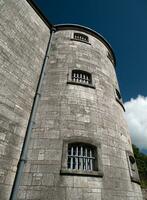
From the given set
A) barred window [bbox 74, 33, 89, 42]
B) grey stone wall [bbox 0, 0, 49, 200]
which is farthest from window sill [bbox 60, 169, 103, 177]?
barred window [bbox 74, 33, 89, 42]

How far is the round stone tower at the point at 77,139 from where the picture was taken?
19.3 feet

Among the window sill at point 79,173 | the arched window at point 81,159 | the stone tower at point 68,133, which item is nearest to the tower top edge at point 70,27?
the stone tower at point 68,133

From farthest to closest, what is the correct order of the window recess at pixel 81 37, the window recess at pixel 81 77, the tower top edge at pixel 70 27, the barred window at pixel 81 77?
1. the window recess at pixel 81 37
2. the tower top edge at pixel 70 27
3. the barred window at pixel 81 77
4. the window recess at pixel 81 77

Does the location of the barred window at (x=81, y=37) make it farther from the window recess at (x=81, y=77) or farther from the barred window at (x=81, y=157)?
the barred window at (x=81, y=157)

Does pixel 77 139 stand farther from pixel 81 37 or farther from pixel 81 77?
pixel 81 37

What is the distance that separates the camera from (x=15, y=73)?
25.5ft

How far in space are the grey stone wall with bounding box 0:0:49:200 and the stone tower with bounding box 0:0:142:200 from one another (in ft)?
0.21

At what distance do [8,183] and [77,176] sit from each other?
2.58 m

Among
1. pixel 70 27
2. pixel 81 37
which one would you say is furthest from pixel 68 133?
pixel 70 27

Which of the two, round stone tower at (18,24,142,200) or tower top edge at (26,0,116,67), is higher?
tower top edge at (26,0,116,67)

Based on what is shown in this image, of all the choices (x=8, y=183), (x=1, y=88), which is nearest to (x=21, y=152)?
(x=8, y=183)

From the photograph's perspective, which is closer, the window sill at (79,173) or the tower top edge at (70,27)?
the window sill at (79,173)

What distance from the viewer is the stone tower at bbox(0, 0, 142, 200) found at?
5887 mm

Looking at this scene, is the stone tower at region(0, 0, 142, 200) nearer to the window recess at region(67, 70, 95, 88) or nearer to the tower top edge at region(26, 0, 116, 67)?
the window recess at region(67, 70, 95, 88)
